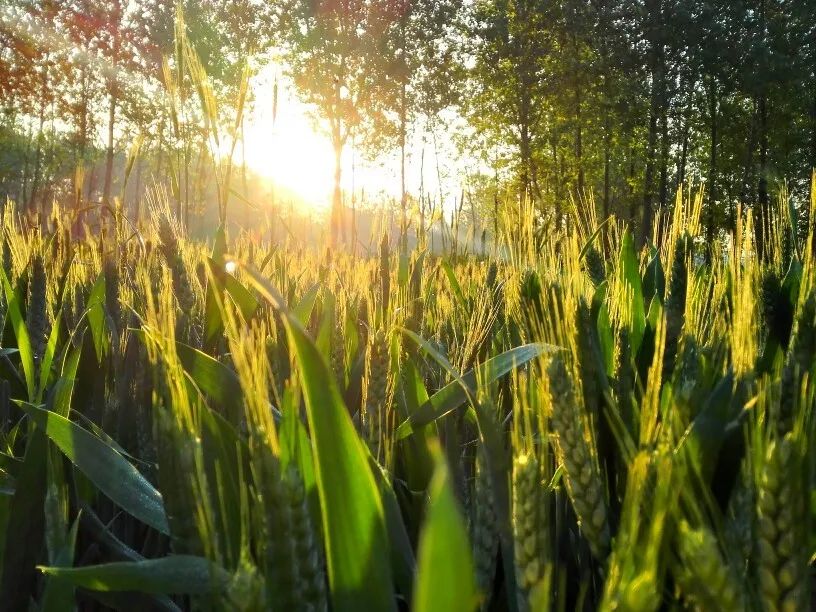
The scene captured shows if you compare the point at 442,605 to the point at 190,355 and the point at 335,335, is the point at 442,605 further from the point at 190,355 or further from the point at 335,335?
the point at 335,335

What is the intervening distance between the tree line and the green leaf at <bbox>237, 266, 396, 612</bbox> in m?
21.4

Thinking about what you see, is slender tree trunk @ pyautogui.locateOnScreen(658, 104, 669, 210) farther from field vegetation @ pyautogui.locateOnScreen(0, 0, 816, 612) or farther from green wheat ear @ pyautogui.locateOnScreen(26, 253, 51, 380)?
green wheat ear @ pyautogui.locateOnScreen(26, 253, 51, 380)

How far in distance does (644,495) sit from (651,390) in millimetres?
93

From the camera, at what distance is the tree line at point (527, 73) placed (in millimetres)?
23328

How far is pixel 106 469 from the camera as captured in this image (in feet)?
3.04

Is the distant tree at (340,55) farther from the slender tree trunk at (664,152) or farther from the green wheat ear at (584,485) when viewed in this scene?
the green wheat ear at (584,485)

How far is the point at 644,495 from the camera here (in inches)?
24.2

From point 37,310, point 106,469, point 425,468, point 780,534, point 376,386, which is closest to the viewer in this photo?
point 780,534

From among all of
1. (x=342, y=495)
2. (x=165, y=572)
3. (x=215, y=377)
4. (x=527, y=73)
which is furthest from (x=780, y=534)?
(x=527, y=73)

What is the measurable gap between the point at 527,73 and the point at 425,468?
2505 cm

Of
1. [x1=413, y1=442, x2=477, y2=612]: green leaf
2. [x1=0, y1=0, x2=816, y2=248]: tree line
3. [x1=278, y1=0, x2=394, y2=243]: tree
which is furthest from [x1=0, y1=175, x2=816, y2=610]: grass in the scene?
[x1=278, y1=0, x2=394, y2=243]: tree

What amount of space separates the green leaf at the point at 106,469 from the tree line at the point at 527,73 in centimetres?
2108

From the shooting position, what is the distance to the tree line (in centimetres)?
2333

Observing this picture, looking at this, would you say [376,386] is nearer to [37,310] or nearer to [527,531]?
[527,531]
